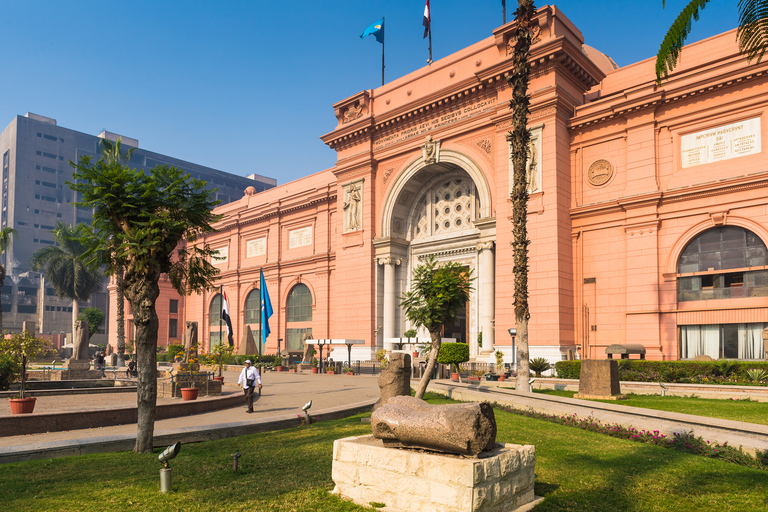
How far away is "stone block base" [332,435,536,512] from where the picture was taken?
5.11m

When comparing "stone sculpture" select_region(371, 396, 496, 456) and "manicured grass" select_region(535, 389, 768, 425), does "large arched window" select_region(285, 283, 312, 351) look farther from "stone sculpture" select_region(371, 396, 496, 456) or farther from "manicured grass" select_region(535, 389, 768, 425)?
"stone sculpture" select_region(371, 396, 496, 456)

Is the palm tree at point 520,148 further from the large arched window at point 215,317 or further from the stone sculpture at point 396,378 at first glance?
the large arched window at point 215,317

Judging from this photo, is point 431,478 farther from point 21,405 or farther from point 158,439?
point 21,405

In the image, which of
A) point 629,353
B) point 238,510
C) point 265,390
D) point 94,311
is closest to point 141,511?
point 238,510

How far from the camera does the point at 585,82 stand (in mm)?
29750

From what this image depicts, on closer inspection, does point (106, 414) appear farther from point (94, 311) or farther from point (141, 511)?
point (94, 311)

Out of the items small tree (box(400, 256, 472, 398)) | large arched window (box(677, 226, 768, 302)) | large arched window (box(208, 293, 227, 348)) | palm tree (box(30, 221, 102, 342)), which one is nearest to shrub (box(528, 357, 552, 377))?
large arched window (box(677, 226, 768, 302))

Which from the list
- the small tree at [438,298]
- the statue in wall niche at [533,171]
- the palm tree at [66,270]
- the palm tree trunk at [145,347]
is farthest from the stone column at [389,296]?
the palm tree at [66,270]

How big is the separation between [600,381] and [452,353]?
446 inches

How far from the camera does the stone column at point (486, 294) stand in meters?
30.0

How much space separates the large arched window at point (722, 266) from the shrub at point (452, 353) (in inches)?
425

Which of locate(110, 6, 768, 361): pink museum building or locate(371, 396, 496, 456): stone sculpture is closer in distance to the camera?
locate(371, 396, 496, 456): stone sculpture

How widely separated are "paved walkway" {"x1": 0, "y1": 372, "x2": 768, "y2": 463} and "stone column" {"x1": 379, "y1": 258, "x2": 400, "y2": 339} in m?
14.7

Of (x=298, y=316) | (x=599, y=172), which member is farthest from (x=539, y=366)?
(x=298, y=316)
